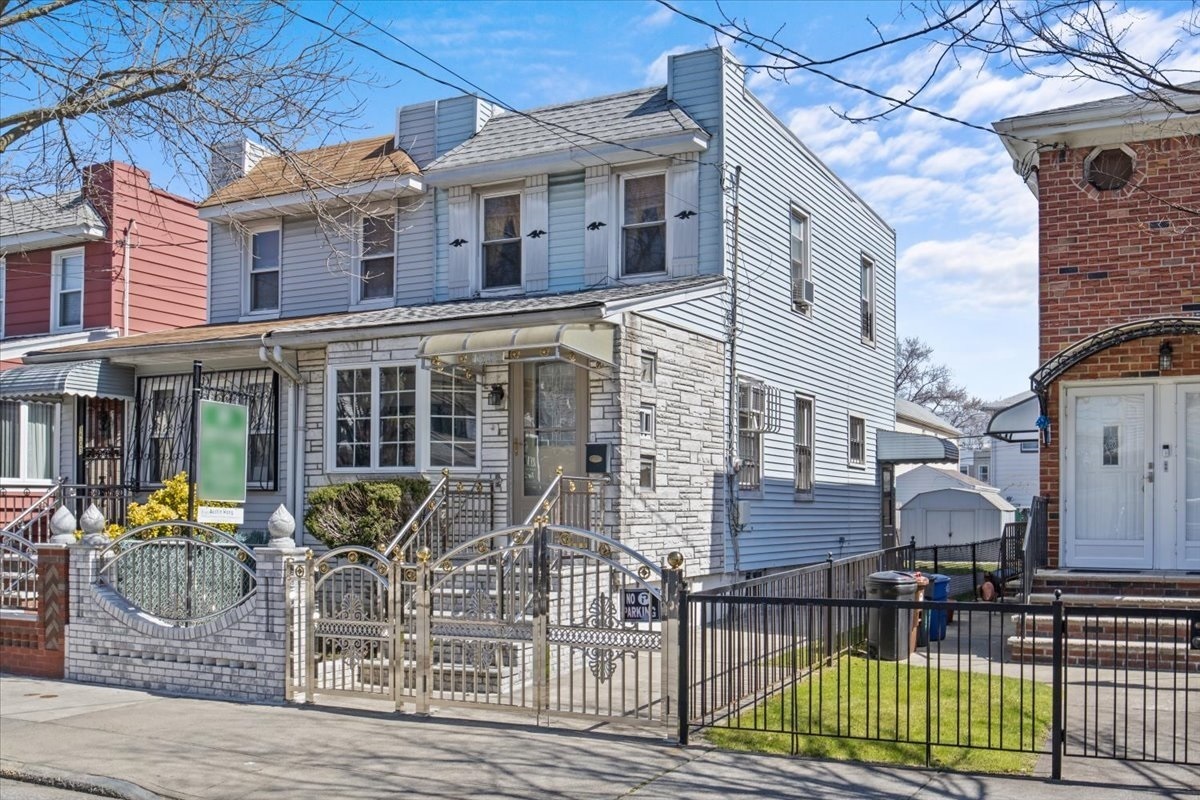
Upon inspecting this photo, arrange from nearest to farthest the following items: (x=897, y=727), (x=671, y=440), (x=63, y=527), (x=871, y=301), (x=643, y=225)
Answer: (x=897, y=727) < (x=63, y=527) < (x=671, y=440) < (x=643, y=225) < (x=871, y=301)

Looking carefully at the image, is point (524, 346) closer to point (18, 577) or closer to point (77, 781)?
point (18, 577)

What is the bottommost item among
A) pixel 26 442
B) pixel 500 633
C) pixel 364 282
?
pixel 500 633

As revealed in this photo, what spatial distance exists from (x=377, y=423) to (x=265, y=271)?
5428 mm

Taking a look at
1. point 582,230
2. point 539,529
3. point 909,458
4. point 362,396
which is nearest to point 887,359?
point 909,458

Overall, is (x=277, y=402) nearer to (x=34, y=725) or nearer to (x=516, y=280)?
(x=516, y=280)

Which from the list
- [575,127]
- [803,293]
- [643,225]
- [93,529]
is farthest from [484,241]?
[93,529]

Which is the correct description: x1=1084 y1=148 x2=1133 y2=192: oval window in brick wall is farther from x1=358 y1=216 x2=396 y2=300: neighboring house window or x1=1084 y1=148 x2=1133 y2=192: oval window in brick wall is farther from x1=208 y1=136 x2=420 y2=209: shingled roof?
x1=358 y1=216 x2=396 y2=300: neighboring house window

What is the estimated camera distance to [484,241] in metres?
17.2

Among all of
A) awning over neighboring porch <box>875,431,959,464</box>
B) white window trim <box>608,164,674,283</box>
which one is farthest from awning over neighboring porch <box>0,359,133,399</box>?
awning over neighboring porch <box>875,431,959,464</box>

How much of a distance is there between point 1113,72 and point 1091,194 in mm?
6408

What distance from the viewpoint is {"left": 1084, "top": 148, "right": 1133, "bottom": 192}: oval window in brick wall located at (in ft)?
43.7

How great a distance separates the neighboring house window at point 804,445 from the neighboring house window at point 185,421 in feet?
27.8

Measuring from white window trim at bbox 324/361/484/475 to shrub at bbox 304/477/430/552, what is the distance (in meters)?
0.71

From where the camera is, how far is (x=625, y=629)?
8781 millimetres
